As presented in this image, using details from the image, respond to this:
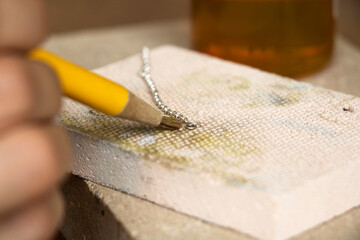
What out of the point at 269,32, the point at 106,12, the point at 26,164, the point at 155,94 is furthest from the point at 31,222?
the point at 106,12

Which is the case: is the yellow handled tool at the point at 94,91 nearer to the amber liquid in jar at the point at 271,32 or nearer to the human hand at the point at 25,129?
the human hand at the point at 25,129

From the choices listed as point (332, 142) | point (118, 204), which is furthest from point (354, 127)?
point (118, 204)

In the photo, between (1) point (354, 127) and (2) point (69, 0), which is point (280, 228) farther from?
(2) point (69, 0)

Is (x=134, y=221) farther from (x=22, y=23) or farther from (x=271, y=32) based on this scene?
(x=271, y=32)

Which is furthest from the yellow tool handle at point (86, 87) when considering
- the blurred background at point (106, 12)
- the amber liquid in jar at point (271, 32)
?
the blurred background at point (106, 12)

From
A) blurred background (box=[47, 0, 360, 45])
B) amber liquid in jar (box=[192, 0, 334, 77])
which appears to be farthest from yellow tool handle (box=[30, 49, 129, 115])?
blurred background (box=[47, 0, 360, 45])

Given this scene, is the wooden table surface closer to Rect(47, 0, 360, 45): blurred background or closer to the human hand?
the human hand
